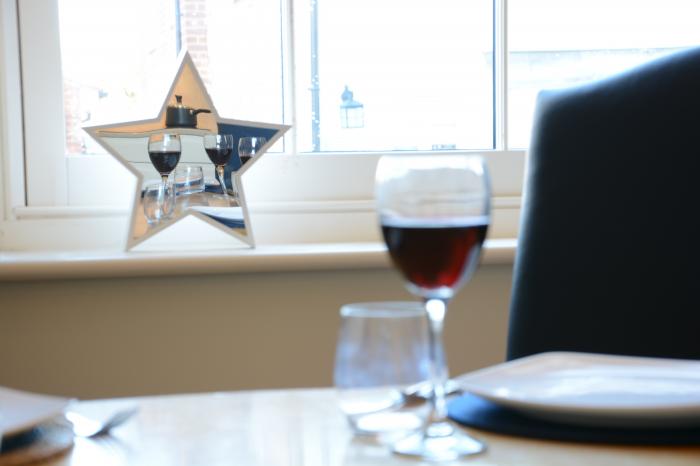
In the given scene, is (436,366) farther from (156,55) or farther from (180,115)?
(156,55)

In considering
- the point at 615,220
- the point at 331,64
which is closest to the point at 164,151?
the point at 331,64

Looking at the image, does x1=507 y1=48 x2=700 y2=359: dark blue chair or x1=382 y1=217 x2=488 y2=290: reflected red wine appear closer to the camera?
x1=382 y1=217 x2=488 y2=290: reflected red wine

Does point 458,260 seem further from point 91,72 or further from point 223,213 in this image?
point 91,72

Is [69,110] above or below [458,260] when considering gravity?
above

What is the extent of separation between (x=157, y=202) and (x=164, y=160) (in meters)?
0.07

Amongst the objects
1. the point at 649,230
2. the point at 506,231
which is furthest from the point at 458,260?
the point at 506,231

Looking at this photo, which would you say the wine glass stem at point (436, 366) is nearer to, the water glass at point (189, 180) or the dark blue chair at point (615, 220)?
the dark blue chair at point (615, 220)

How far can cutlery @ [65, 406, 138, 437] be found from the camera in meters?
0.68

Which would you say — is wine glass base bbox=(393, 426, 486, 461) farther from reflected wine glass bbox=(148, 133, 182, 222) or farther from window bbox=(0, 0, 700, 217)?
window bbox=(0, 0, 700, 217)

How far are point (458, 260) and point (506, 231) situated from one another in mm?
1167

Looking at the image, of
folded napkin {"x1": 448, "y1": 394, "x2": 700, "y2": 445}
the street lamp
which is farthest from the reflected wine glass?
folded napkin {"x1": 448, "y1": 394, "x2": 700, "y2": 445}

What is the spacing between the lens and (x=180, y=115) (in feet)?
5.24

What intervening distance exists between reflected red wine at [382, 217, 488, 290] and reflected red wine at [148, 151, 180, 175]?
99cm

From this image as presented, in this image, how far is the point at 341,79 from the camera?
5.96 ft
